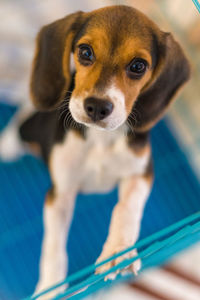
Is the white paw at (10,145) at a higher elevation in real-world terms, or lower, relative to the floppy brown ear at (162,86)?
higher

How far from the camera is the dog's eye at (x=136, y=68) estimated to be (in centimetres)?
114

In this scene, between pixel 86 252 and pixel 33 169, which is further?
pixel 33 169

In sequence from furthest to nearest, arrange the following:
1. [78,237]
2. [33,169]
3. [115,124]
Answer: [33,169] < [78,237] < [115,124]

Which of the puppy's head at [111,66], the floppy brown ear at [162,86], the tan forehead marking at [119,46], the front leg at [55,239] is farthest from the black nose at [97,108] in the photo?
the front leg at [55,239]

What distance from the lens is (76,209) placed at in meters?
2.26

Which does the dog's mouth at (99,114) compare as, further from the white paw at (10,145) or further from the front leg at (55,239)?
the white paw at (10,145)

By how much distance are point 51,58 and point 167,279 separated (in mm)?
1942

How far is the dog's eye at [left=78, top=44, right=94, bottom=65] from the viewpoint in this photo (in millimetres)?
1162

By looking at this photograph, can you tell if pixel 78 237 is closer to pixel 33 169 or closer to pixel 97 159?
pixel 33 169

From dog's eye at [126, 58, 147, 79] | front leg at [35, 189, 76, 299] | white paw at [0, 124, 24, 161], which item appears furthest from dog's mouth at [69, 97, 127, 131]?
white paw at [0, 124, 24, 161]

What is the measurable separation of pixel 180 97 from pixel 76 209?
1.05m

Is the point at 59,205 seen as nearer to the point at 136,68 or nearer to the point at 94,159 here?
the point at 94,159

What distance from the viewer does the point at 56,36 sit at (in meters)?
1.29

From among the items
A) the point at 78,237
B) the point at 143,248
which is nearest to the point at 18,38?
the point at 78,237
